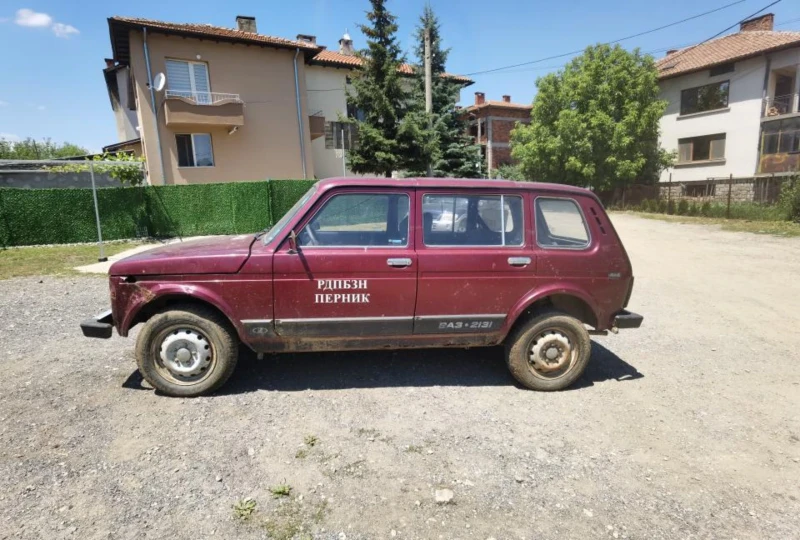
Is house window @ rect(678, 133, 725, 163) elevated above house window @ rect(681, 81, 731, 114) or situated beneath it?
situated beneath

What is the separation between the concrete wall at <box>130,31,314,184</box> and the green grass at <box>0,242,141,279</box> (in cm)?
690

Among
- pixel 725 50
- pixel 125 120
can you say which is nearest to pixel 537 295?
pixel 725 50

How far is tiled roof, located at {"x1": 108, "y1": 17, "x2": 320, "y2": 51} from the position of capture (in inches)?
706

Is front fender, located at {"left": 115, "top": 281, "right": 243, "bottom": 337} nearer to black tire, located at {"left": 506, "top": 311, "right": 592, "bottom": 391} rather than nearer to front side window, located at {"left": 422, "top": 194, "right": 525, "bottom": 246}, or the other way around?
front side window, located at {"left": 422, "top": 194, "right": 525, "bottom": 246}

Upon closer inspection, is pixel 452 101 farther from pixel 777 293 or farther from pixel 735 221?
pixel 777 293

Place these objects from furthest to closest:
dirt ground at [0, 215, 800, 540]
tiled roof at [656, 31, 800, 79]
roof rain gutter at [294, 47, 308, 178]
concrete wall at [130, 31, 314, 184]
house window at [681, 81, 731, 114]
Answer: house window at [681, 81, 731, 114]
tiled roof at [656, 31, 800, 79]
roof rain gutter at [294, 47, 308, 178]
concrete wall at [130, 31, 314, 184]
dirt ground at [0, 215, 800, 540]

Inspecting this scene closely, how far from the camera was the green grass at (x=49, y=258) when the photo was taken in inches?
380

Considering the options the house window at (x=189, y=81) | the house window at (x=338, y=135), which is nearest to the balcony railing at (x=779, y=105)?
the house window at (x=338, y=135)

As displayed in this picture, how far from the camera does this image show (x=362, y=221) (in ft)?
12.9

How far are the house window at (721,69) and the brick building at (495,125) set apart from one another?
15.2 metres

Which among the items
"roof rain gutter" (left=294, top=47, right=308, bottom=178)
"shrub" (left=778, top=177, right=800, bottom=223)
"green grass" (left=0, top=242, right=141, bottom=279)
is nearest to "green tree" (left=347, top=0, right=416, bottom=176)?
"roof rain gutter" (left=294, top=47, right=308, bottom=178)

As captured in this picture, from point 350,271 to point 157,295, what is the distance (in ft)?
5.35

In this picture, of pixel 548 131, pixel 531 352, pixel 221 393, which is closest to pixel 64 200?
pixel 221 393

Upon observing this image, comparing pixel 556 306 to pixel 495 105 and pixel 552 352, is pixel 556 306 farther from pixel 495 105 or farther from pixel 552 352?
A: pixel 495 105
